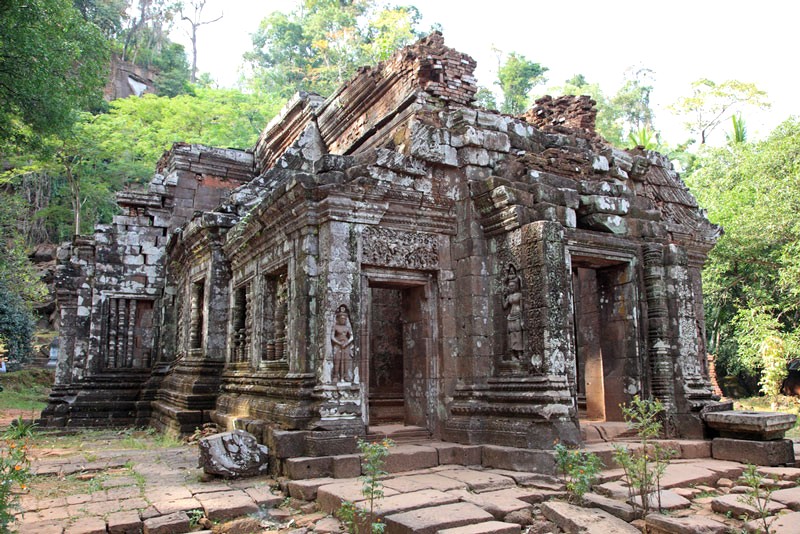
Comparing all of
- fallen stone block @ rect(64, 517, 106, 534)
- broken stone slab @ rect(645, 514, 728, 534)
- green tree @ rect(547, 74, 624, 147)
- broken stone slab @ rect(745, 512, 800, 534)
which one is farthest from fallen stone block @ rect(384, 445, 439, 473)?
green tree @ rect(547, 74, 624, 147)

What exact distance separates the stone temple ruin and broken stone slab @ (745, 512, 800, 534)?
1995 mm

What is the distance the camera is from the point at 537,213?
7.18m

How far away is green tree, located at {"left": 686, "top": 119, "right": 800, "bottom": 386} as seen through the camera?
53.7 ft

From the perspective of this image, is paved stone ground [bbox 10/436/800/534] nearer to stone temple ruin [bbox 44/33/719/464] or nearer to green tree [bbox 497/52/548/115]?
stone temple ruin [bbox 44/33/719/464]

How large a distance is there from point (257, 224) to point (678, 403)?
6048 millimetres

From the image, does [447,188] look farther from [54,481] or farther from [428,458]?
[54,481]

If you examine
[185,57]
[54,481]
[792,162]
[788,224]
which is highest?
[185,57]

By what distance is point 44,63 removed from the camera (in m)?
13.0

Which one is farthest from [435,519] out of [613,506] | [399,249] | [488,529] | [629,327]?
[629,327]

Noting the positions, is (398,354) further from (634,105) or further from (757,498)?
(634,105)

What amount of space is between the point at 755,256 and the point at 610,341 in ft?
40.1

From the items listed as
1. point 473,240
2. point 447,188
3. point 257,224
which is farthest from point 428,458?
point 257,224

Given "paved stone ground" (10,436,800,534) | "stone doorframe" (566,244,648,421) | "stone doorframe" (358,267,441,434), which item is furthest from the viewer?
"stone doorframe" (566,244,648,421)

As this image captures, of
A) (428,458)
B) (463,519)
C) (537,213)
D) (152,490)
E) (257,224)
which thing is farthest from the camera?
(257,224)
